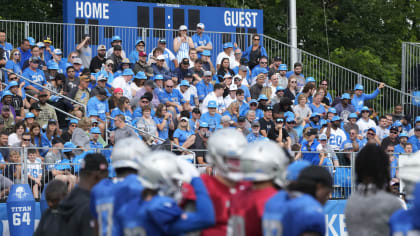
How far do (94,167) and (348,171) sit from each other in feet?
30.1

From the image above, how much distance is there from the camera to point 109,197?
274 inches

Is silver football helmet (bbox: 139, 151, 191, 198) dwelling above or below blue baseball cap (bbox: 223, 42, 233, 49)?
below

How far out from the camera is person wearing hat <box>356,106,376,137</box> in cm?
1970

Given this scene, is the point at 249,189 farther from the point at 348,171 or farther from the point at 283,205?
the point at 348,171

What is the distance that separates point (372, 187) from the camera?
6.50 meters

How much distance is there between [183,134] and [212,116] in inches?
54.2

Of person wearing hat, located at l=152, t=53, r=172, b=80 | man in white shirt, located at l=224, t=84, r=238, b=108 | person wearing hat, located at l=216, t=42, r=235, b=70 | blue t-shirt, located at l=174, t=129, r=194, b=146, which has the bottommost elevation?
blue t-shirt, located at l=174, t=129, r=194, b=146

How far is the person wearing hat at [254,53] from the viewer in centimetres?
2200

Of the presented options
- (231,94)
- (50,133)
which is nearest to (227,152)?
(50,133)

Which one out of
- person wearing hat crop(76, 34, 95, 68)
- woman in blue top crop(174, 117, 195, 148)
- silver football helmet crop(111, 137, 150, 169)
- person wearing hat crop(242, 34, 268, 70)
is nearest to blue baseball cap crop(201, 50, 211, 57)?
person wearing hat crop(242, 34, 268, 70)

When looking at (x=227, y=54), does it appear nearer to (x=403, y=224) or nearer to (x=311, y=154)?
(x=311, y=154)

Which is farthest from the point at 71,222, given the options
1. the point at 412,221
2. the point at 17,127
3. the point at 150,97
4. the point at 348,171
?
the point at 150,97

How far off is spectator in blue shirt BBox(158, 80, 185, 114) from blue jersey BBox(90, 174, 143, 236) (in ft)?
35.8

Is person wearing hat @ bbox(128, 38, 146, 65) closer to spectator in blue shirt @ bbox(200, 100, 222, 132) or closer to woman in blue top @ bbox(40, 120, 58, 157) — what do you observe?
spectator in blue shirt @ bbox(200, 100, 222, 132)
